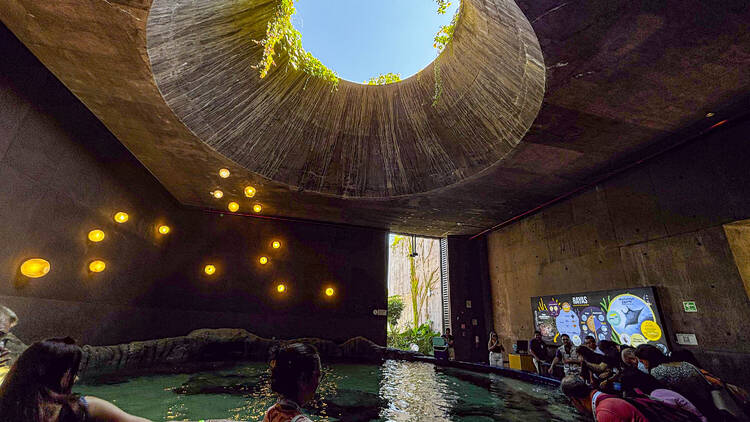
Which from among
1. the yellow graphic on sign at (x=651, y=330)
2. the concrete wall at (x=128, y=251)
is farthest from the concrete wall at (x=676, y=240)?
the concrete wall at (x=128, y=251)

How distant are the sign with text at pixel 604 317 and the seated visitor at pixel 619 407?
5292 mm

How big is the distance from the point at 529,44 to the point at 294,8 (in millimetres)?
4105

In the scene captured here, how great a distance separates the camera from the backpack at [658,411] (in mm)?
1837

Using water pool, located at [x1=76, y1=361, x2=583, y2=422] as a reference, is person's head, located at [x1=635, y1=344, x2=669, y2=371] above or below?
above

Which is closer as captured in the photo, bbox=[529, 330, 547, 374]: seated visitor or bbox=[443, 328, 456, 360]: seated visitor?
bbox=[529, 330, 547, 374]: seated visitor

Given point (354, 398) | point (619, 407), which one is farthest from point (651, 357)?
point (354, 398)

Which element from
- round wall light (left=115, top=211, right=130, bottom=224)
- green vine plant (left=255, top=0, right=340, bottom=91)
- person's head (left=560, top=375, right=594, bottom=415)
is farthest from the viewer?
round wall light (left=115, top=211, right=130, bottom=224)

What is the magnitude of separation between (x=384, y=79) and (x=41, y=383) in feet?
21.8

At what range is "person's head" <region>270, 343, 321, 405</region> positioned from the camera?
1.43 metres

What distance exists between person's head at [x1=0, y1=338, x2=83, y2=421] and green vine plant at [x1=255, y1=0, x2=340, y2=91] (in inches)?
205

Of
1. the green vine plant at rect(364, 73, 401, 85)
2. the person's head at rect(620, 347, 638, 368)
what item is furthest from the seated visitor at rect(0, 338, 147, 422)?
the green vine plant at rect(364, 73, 401, 85)

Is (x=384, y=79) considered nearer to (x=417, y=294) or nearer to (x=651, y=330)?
(x=651, y=330)

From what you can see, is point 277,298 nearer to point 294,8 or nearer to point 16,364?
point 294,8

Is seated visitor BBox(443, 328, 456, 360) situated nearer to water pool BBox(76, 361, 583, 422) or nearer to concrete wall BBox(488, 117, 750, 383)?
water pool BBox(76, 361, 583, 422)
